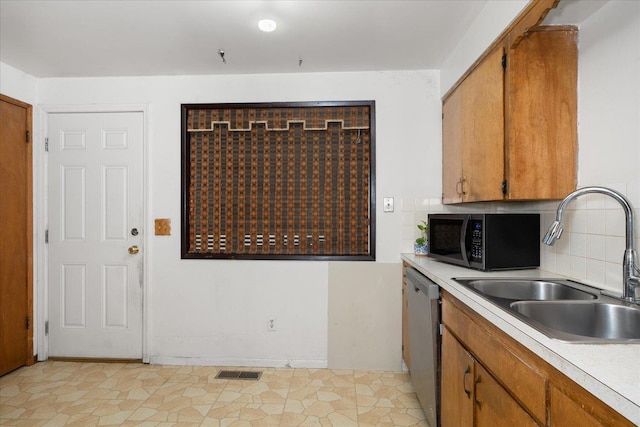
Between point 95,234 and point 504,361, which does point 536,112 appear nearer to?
point 504,361

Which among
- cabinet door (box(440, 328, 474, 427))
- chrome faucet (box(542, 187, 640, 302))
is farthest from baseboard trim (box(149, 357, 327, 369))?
chrome faucet (box(542, 187, 640, 302))

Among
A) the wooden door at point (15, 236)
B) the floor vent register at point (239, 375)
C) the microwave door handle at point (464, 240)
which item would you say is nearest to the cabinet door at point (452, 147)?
the microwave door handle at point (464, 240)

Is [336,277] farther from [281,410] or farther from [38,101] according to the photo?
[38,101]

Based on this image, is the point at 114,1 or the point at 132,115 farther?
the point at 132,115

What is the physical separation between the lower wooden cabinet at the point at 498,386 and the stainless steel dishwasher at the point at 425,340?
5 centimetres

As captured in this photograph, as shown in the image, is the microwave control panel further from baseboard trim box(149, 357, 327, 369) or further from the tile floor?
baseboard trim box(149, 357, 327, 369)

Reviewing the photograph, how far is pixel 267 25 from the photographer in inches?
76.5

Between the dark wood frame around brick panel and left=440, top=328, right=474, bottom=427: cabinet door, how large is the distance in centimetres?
112

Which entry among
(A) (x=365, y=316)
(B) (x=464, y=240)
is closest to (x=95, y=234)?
(A) (x=365, y=316)

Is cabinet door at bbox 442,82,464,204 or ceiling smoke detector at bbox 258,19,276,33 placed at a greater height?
ceiling smoke detector at bbox 258,19,276,33

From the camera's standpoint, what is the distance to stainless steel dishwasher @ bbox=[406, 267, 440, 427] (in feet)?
5.78

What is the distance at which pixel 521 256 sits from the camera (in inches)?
76.7

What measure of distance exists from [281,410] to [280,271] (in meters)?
0.98

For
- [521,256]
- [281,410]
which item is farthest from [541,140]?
[281,410]
